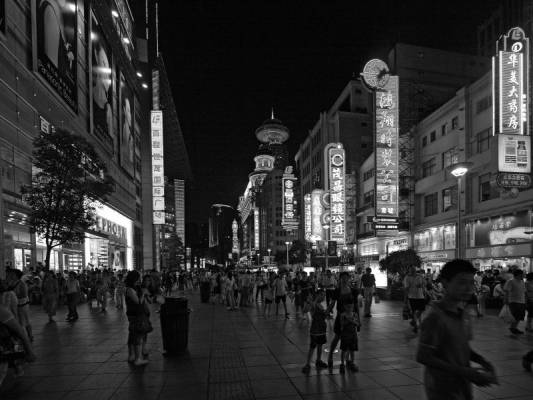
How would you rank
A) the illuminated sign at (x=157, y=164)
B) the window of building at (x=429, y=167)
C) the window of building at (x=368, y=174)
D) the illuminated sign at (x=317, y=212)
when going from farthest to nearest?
the illuminated sign at (x=317, y=212)
the illuminated sign at (x=157, y=164)
the window of building at (x=368, y=174)
the window of building at (x=429, y=167)

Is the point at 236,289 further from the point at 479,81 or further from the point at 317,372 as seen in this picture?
the point at 479,81

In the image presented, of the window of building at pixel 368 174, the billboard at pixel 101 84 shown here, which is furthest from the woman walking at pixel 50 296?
the window of building at pixel 368 174

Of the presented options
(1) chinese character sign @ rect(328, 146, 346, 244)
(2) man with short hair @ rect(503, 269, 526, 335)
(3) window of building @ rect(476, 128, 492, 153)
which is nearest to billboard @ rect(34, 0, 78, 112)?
(2) man with short hair @ rect(503, 269, 526, 335)

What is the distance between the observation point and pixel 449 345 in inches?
115

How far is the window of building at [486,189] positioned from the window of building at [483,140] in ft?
6.26

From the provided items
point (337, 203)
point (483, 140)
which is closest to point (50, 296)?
point (483, 140)

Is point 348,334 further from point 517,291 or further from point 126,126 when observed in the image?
point 126,126

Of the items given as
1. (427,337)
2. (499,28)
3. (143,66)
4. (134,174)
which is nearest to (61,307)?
(427,337)

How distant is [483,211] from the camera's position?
28.5m

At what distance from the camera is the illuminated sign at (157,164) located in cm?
4966

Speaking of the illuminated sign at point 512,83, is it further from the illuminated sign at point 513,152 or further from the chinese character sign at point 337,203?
the chinese character sign at point 337,203

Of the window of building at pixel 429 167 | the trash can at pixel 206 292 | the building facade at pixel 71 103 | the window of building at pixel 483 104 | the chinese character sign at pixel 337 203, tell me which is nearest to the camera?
the building facade at pixel 71 103

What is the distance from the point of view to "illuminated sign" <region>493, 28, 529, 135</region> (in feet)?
74.1

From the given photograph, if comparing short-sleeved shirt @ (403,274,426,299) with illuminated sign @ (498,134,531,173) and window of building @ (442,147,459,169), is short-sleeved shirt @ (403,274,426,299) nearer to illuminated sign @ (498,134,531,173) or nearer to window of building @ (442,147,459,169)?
illuminated sign @ (498,134,531,173)
